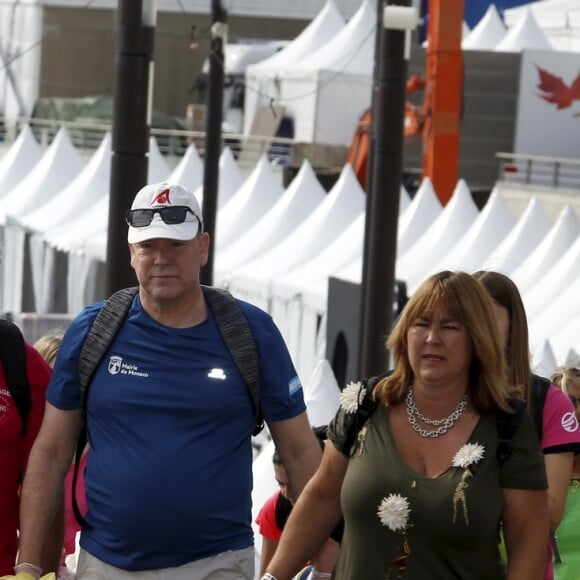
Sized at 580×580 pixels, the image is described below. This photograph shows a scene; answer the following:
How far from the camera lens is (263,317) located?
468cm

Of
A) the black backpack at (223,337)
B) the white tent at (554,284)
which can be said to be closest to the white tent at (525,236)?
the white tent at (554,284)

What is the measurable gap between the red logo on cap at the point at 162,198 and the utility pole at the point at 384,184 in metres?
7.77

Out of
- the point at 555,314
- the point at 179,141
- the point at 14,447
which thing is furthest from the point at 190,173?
the point at 14,447

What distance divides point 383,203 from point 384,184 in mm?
138

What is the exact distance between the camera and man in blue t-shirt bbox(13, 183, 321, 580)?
4512mm

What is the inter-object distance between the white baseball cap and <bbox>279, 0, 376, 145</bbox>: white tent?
109 feet

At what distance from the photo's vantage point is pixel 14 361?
4742mm

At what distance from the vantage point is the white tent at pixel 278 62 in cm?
3956

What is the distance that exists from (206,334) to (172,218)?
32 cm

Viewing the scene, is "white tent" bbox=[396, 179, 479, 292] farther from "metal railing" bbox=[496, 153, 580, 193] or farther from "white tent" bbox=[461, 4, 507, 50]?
"white tent" bbox=[461, 4, 507, 50]

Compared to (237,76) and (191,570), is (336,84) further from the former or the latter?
(191,570)

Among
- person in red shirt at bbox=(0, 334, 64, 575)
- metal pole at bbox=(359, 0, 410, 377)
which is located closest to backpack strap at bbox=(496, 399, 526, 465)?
person in red shirt at bbox=(0, 334, 64, 575)

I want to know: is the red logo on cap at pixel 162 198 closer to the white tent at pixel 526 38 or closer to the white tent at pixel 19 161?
the white tent at pixel 19 161

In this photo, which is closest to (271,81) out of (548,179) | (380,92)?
(548,179)
